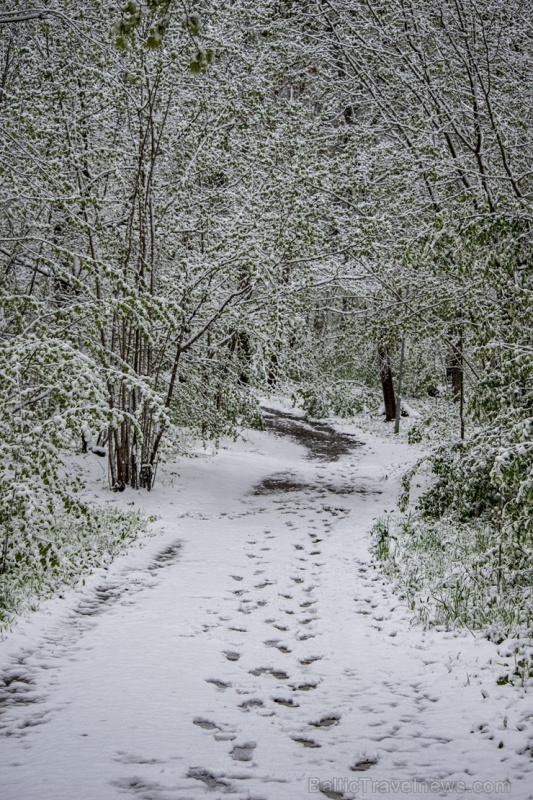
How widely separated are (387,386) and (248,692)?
61.6 feet

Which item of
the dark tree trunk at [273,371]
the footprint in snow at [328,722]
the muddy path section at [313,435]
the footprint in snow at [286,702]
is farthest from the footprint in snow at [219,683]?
the muddy path section at [313,435]

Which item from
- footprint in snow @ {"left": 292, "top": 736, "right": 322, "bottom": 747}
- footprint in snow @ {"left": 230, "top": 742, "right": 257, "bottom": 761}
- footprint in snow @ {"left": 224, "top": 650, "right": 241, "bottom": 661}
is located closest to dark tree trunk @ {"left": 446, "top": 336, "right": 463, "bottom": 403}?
footprint in snow @ {"left": 224, "top": 650, "right": 241, "bottom": 661}

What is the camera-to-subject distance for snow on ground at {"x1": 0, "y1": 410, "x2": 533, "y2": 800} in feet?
10.9

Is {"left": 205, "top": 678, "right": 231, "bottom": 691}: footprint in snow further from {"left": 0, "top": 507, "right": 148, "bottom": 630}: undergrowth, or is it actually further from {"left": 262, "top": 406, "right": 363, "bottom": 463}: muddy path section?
{"left": 262, "top": 406, "right": 363, "bottom": 463}: muddy path section

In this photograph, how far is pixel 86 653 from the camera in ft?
16.4

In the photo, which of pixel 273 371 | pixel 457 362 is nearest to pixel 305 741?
pixel 457 362

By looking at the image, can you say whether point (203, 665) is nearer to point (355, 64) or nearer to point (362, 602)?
point (362, 602)

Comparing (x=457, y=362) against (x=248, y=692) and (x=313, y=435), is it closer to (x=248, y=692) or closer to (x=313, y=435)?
(x=248, y=692)

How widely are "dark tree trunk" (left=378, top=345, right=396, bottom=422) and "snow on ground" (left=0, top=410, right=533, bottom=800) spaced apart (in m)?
12.9

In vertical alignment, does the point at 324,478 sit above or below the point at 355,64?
below

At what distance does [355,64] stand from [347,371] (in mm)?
18568

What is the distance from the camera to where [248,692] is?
4.47 m

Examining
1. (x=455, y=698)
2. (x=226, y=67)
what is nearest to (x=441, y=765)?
(x=455, y=698)

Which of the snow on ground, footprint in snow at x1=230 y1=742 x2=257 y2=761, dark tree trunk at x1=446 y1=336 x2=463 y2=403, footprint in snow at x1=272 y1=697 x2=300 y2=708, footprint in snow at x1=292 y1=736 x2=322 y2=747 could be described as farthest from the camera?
dark tree trunk at x1=446 y1=336 x2=463 y2=403
